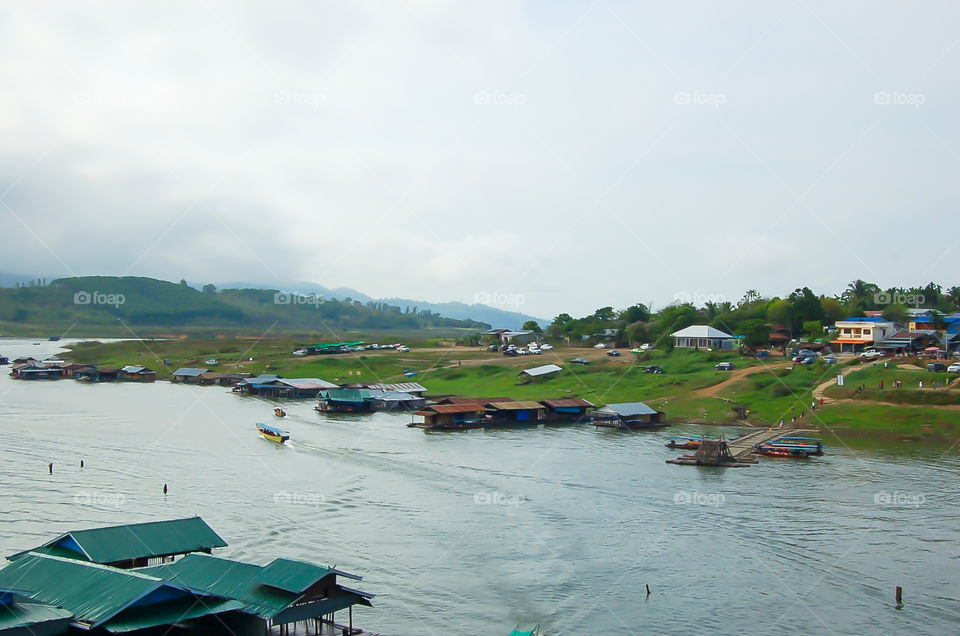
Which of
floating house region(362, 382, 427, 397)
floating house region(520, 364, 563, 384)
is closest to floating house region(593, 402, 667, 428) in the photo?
floating house region(520, 364, 563, 384)

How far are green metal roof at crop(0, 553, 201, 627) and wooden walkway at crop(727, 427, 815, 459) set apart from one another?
28504mm

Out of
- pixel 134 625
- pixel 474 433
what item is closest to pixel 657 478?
pixel 474 433

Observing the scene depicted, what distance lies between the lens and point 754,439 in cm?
4097

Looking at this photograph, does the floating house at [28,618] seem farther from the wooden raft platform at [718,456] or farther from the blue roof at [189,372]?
the blue roof at [189,372]

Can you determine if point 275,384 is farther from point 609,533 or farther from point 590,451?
point 609,533

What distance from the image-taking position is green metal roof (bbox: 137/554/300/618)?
15789 millimetres

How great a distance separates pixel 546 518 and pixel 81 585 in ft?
48.8

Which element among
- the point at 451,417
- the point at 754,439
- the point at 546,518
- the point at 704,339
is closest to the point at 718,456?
the point at 754,439

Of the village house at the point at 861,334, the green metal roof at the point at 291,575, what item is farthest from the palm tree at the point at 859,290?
the green metal roof at the point at 291,575

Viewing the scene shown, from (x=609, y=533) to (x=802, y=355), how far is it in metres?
39.0

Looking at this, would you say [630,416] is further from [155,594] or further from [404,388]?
[155,594]

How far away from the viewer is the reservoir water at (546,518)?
19.2m

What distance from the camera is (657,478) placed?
3306 centimetres

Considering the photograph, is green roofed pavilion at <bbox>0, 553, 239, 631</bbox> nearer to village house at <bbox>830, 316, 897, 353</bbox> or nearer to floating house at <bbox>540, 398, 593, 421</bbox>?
floating house at <bbox>540, 398, 593, 421</bbox>
